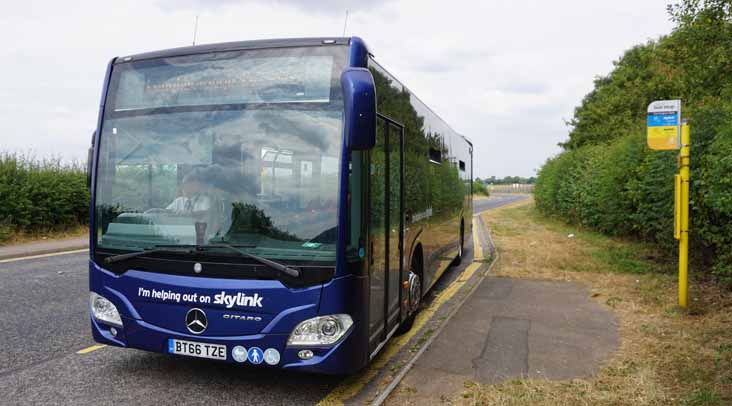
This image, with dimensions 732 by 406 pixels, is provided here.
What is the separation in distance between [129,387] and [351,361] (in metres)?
1.92

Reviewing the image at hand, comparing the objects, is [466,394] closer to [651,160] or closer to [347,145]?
[347,145]

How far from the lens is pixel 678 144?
22.4 ft

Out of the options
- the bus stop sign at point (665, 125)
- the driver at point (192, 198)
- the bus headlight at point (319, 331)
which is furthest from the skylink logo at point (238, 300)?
the bus stop sign at point (665, 125)

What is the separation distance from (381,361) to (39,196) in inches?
576

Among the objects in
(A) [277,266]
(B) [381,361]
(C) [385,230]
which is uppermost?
(C) [385,230]

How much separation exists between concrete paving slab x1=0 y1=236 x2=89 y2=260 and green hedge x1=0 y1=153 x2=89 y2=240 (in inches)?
34.7

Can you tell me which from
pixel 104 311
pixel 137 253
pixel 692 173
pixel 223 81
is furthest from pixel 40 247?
pixel 692 173

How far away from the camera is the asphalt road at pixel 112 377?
13.9 ft

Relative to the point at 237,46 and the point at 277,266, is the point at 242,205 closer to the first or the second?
the point at 277,266

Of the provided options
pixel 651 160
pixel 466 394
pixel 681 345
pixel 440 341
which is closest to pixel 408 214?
pixel 440 341

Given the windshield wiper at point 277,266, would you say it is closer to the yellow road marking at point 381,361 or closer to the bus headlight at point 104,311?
the yellow road marking at point 381,361

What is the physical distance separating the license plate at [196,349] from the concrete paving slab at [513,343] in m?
1.34

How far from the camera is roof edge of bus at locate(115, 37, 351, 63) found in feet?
13.5

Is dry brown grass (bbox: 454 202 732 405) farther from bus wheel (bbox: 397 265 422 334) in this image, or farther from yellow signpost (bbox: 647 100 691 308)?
bus wheel (bbox: 397 265 422 334)
